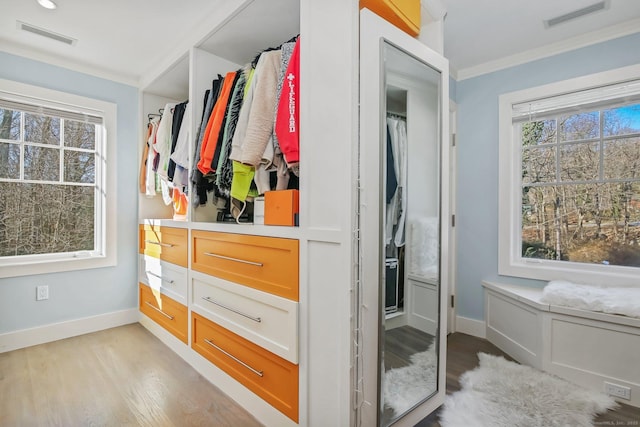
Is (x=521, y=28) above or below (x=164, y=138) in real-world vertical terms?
above

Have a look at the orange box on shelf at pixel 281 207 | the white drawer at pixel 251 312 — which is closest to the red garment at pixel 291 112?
the orange box on shelf at pixel 281 207

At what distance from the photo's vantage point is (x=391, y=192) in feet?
4.76

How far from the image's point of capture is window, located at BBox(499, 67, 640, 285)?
2.29 m

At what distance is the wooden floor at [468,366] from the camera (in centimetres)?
169

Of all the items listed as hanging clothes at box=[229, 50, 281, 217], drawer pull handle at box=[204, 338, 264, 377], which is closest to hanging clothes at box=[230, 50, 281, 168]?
hanging clothes at box=[229, 50, 281, 217]

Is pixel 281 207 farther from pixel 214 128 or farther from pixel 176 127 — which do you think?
pixel 176 127

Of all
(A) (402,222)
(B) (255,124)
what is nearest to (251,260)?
(B) (255,124)

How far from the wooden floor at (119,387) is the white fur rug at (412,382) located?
0.18m

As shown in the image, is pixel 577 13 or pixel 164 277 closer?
pixel 577 13

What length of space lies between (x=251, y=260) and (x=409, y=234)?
2.76 feet

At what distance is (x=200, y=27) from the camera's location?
2.17m

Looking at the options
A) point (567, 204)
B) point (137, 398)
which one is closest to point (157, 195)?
point (137, 398)

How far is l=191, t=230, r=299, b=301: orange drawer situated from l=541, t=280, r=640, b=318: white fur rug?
1792mm

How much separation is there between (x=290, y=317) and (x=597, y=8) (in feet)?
8.70
